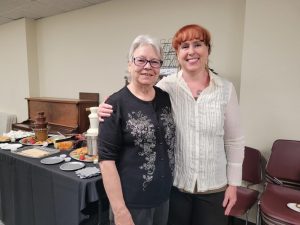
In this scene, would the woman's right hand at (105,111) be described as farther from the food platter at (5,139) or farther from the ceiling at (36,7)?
the ceiling at (36,7)

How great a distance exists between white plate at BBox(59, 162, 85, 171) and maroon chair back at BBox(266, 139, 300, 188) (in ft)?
4.97

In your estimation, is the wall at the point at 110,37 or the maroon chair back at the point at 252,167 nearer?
the maroon chair back at the point at 252,167

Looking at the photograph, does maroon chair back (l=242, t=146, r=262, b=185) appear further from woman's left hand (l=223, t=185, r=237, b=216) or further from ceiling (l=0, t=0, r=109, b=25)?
ceiling (l=0, t=0, r=109, b=25)

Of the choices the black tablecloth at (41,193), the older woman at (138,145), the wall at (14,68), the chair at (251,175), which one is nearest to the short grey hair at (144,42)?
the older woman at (138,145)

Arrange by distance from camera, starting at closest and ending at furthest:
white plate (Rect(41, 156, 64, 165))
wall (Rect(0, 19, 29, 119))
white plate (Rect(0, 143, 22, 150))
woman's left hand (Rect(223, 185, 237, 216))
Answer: woman's left hand (Rect(223, 185, 237, 216)) → white plate (Rect(41, 156, 64, 165)) → white plate (Rect(0, 143, 22, 150)) → wall (Rect(0, 19, 29, 119))

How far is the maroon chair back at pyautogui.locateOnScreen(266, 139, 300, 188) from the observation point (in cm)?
190

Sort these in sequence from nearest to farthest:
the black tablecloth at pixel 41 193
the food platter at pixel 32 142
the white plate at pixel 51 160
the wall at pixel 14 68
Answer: the black tablecloth at pixel 41 193 < the white plate at pixel 51 160 < the food platter at pixel 32 142 < the wall at pixel 14 68

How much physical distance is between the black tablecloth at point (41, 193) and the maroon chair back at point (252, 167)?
51.8 inches

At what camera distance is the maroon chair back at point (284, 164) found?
1.90m

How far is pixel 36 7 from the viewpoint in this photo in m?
3.60

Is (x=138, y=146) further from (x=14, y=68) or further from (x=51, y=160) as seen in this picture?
(x=14, y=68)

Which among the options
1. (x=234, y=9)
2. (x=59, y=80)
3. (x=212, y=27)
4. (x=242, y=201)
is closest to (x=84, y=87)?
(x=59, y=80)

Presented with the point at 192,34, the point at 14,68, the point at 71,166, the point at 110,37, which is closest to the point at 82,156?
the point at 71,166

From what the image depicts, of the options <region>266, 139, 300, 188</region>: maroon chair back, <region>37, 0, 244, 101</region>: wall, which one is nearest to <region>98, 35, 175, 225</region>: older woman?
<region>266, 139, 300, 188</region>: maroon chair back
